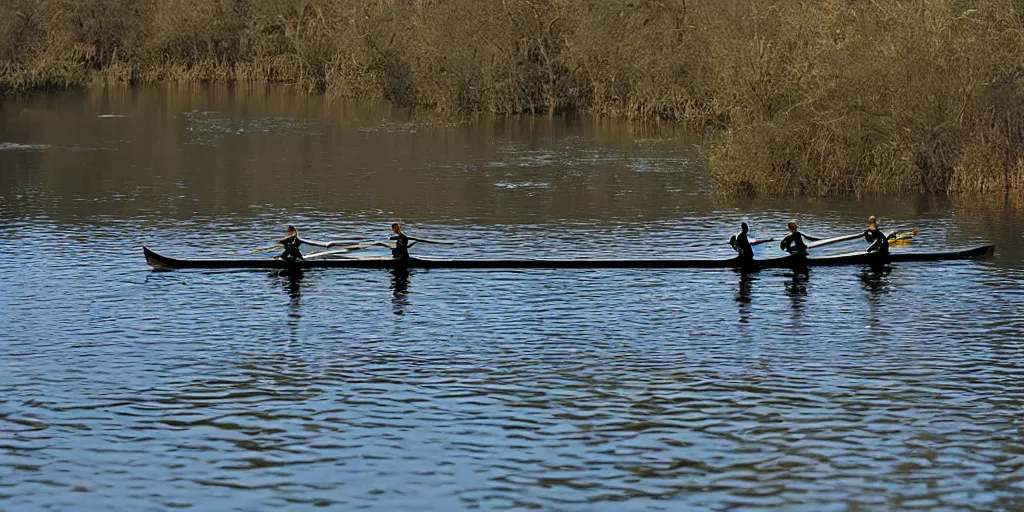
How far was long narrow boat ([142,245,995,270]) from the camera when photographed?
3734 centimetres

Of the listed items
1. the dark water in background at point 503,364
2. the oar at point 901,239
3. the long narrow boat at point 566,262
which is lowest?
the dark water in background at point 503,364

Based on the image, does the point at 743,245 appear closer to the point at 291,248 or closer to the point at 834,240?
the point at 834,240

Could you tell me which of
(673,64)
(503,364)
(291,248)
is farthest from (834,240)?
(673,64)

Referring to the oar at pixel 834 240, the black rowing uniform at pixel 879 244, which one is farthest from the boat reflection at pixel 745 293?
the black rowing uniform at pixel 879 244

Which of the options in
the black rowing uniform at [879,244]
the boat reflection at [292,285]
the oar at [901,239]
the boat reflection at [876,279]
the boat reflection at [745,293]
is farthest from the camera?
the oar at [901,239]

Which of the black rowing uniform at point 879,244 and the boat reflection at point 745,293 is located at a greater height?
the black rowing uniform at point 879,244

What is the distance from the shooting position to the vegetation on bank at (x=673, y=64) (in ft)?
160

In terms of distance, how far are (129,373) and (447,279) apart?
11129mm

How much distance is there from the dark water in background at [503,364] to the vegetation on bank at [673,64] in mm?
2465

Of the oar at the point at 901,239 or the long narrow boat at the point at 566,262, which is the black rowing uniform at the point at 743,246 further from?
the oar at the point at 901,239

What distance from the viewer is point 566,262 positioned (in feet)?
124

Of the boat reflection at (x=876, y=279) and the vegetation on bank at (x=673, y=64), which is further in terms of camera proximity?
the vegetation on bank at (x=673, y=64)

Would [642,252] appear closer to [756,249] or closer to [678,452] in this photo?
[756,249]

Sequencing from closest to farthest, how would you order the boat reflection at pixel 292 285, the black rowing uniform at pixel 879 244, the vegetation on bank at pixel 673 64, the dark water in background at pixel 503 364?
1. the dark water in background at pixel 503 364
2. the boat reflection at pixel 292 285
3. the black rowing uniform at pixel 879 244
4. the vegetation on bank at pixel 673 64
